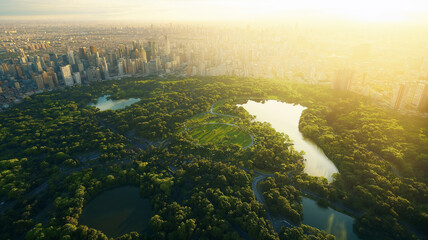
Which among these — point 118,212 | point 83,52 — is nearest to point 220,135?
point 118,212

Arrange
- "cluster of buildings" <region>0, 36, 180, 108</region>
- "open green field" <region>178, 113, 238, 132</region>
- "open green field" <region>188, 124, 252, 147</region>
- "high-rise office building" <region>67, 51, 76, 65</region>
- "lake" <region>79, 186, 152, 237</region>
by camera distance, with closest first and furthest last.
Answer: "lake" <region>79, 186, 152, 237</region> → "open green field" <region>188, 124, 252, 147</region> → "open green field" <region>178, 113, 238, 132</region> → "cluster of buildings" <region>0, 36, 180, 108</region> → "high-rise office building" <region>67, 51, 76, 65</region>

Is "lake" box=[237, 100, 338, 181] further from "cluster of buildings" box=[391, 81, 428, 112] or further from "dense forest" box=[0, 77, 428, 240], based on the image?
"cluster of buildings" box=[391, 81, 428, 112]

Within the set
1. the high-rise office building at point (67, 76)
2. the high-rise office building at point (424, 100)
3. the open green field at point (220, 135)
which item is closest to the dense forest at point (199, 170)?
the open green field at point (220, 135)

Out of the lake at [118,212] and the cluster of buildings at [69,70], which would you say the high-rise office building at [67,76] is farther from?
the lake at [118,212]

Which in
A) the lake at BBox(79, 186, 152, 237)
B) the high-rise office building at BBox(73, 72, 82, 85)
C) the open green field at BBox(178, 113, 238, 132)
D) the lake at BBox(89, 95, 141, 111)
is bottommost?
the lake at BBox(79, 186, 152, 237)

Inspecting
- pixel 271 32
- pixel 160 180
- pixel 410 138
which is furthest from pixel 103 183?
pixel 271 32

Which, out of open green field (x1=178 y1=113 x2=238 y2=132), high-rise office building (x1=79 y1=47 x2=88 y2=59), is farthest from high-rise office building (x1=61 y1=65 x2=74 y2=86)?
open green field (x1=178 y1=113 x2=238 y2=132)

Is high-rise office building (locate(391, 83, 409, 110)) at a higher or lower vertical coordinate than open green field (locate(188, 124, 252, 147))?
higher

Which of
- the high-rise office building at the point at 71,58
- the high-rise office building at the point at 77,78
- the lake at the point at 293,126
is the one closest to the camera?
the lake at the point at 293,126
